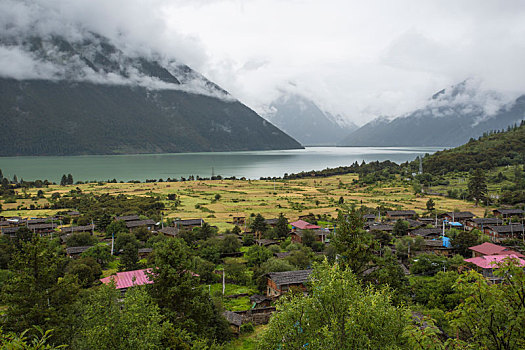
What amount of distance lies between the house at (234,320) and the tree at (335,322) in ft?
33.2

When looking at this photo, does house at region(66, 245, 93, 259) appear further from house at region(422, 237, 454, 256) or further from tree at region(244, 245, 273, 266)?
house at region(422, 237, 454, 256)

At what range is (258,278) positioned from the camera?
86.1 ft

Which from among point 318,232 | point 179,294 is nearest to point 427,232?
point 318,232

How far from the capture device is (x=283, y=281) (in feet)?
78.8

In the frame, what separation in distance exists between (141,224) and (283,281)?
90.6ft

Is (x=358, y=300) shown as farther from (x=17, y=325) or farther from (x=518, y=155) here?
(x=518, y=155)

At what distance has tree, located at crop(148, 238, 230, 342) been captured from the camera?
15.1 meters

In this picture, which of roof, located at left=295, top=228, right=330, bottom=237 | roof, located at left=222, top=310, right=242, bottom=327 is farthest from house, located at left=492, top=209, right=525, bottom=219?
roof, located at left=222, top=310, right=242, bottom=327

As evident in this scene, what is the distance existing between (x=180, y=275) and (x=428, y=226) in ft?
130

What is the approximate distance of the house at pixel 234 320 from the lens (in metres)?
19.3

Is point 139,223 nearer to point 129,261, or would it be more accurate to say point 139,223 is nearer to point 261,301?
point 129,261

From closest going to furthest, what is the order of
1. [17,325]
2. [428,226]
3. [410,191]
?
1. [17,325]
2. [428,226]
3. [410,191]

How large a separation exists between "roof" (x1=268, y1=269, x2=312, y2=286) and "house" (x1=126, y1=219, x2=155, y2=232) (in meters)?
25.3

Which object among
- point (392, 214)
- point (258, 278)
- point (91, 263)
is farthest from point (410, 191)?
point (91, 263)
